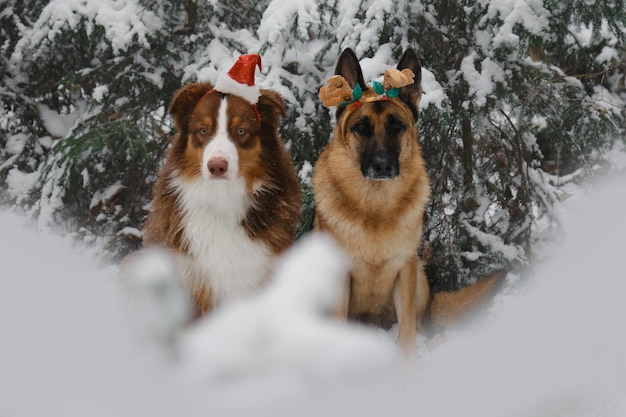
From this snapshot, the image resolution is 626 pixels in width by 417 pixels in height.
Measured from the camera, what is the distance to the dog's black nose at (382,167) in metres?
3.55

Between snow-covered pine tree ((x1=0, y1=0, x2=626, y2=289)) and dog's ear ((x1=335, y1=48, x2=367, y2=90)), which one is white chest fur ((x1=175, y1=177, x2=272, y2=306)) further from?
snow-covered pine tree ((x1=0, y1=0, x2=626, y2=289))

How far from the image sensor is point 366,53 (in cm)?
459

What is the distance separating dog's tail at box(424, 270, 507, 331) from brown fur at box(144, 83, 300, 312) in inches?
55.6

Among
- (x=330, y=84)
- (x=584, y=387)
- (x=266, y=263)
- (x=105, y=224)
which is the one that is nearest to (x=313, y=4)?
(x=330, y=84)

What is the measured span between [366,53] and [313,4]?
539mm

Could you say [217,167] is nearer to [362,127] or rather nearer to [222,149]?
[222,149]

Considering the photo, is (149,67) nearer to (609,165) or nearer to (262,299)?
(609,165)

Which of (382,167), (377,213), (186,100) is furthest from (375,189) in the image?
(186,100)

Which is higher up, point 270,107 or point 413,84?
point 413,84

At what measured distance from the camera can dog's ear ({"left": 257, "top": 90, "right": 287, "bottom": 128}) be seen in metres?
3.44

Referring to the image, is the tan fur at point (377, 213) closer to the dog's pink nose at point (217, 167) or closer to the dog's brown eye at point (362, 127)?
the dog's brown eye at point (362, 127)

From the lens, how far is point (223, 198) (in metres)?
3.38

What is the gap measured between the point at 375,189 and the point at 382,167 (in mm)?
342

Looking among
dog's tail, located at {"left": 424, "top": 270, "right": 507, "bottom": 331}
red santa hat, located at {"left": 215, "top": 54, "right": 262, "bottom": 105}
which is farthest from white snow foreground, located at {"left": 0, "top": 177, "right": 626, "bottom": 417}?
dog's tail, located at {"left": 424, "top": 270, "right": 507, "bottom": 331}
